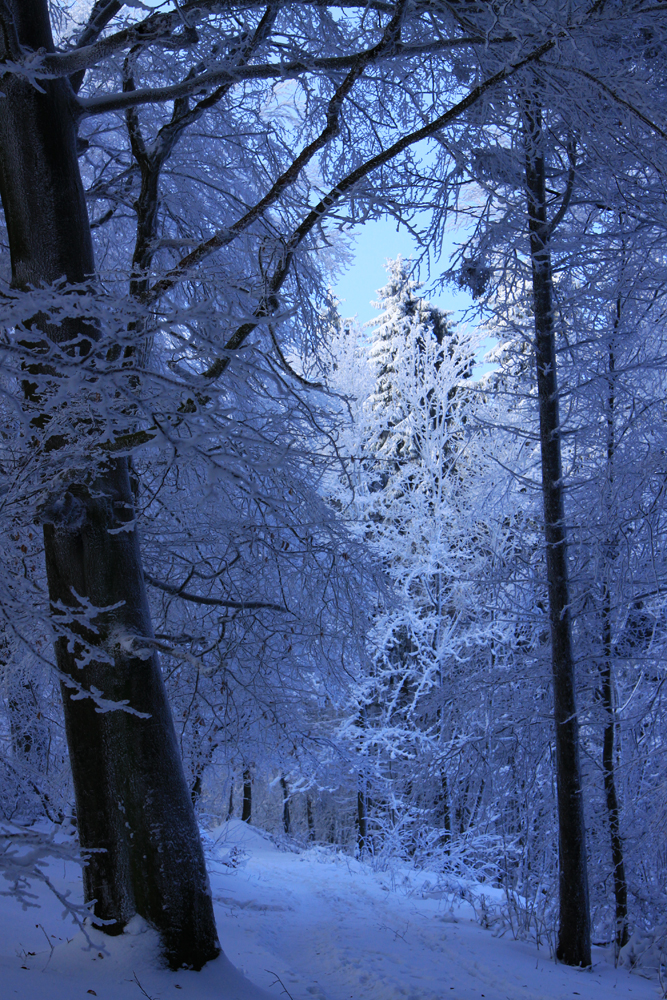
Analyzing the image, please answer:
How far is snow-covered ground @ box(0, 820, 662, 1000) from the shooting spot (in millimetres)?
3312

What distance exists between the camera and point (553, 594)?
5.78m

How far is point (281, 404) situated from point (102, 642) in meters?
2.36

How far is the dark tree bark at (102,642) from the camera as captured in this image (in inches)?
142

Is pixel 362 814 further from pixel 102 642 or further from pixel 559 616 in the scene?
pixel 102 642

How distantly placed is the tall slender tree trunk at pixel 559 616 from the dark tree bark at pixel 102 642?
2.99 metres

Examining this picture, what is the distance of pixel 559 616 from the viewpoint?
572cm

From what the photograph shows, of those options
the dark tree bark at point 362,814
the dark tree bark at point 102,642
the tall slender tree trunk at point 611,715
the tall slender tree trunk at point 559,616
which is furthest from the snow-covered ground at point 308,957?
the dark tree bark at point 362,814

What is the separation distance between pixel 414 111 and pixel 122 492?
12.0 ft

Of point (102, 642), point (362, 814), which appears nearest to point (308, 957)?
point (102, 642)

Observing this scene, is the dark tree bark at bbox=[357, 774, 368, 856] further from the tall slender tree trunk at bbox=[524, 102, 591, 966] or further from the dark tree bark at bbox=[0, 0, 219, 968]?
the dark tree bark at bbox=[0, 0, 219, 968]

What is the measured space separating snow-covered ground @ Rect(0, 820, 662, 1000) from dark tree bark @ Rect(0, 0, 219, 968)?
0.23 meters

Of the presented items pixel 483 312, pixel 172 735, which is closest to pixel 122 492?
pixel 172 735

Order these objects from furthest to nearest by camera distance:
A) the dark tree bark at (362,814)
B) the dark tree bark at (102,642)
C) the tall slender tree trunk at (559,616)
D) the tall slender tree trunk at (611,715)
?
the dark tree bark at (362,814) < the tall slender tree trunk at (611,715) < the tall slender tree trunk at (559,616) < the dark tree bark at (102,642)

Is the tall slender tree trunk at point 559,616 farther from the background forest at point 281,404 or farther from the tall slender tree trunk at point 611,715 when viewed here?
the tall slender tree trunk at point 611,715
